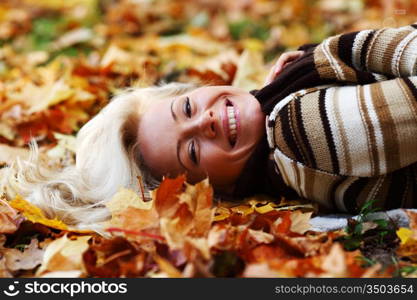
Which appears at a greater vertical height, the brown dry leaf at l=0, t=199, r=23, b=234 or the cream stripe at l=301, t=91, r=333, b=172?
the cream stripe at l=301, t=91, r=333, b=172

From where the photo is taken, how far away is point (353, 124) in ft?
6.13

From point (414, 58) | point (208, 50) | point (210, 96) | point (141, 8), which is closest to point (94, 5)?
point (141, 8)

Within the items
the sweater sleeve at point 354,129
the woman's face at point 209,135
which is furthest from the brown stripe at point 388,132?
the woman's face at point 209,135

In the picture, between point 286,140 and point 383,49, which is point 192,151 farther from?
point 383,49

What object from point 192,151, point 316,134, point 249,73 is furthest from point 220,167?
point 249,73

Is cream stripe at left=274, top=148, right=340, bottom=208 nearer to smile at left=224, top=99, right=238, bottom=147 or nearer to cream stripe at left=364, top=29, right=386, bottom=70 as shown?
smile at left=224, top=99, right=238, bottom=147

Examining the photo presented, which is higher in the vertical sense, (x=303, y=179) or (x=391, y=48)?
(x=391, y=48)

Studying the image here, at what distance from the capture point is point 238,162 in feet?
7.00

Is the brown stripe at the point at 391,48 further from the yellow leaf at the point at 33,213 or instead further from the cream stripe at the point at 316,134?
the yellow leaf at the point at 33,213

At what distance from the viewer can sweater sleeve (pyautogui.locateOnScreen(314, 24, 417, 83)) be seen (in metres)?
1.97

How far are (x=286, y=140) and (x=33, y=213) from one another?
3.11ft

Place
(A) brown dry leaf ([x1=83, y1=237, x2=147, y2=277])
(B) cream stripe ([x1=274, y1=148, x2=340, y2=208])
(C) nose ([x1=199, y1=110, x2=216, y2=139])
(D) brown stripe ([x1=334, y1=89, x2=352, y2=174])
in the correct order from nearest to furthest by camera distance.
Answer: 1. (A) brown dry leaf ([x1=83, y1=237, x2=147, y2=277])
2. (D) brown stripe ([x1=334, y1=89, x2=352, y2=174])
3. (B) cream stripe ([x1=274, y1=148, x2=340, y2=208])
4. (C) nose ([x1=199, y1=110, x2=216, y2=139])

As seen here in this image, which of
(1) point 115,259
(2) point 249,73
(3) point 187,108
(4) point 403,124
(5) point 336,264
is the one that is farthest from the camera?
(2) point 249,73

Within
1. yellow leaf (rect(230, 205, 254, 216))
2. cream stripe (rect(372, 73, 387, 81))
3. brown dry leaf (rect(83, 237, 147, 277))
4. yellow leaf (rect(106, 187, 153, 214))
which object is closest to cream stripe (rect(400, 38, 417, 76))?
cream stripe (rect(372, 73, 387, 81))
